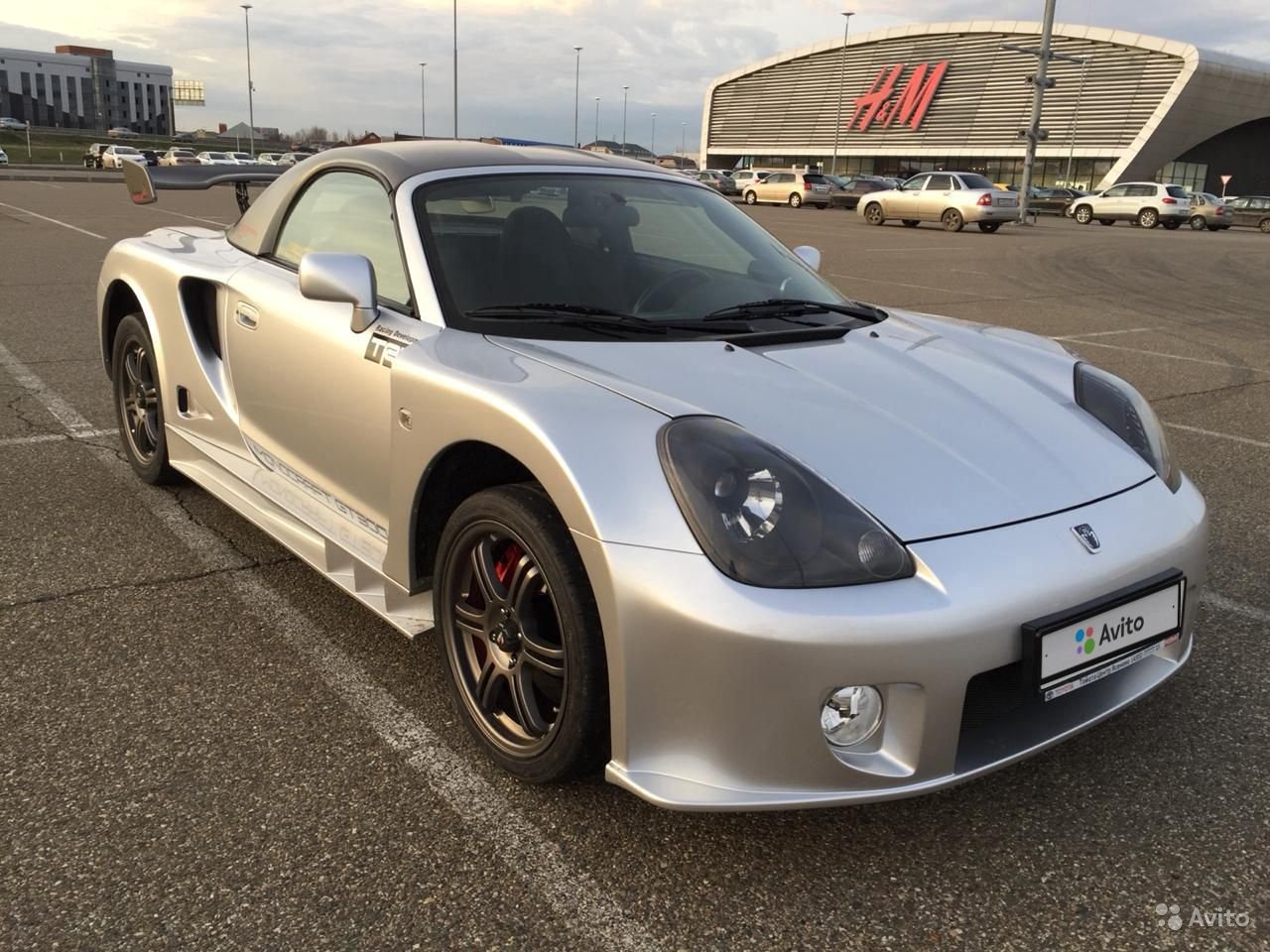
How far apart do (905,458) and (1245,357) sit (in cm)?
728

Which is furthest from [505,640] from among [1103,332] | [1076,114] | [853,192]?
[1076,114]

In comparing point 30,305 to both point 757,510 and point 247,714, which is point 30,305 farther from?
point 757,510

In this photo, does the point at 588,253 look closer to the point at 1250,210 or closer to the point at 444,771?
the point at 444,771

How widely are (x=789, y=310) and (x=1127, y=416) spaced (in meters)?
0.97

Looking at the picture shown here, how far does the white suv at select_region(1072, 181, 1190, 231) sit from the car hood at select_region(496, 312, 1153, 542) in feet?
111

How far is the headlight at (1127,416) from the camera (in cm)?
260

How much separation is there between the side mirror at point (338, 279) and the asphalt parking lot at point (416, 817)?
1012 mm

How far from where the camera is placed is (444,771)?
7.74 feet

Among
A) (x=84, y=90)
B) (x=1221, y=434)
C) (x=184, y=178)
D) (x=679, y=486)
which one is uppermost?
(x=84, y=90)

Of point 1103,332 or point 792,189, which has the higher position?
point 792,189

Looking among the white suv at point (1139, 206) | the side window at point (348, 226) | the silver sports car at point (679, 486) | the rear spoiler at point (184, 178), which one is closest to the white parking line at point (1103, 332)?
the silver sports car at point (679, 486)

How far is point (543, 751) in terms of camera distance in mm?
2158

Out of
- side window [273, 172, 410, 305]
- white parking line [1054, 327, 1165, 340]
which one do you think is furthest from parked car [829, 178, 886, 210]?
side window [273, 172, 410, 305]

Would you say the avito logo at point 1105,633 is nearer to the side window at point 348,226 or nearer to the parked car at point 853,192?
the side window at point 348,226
